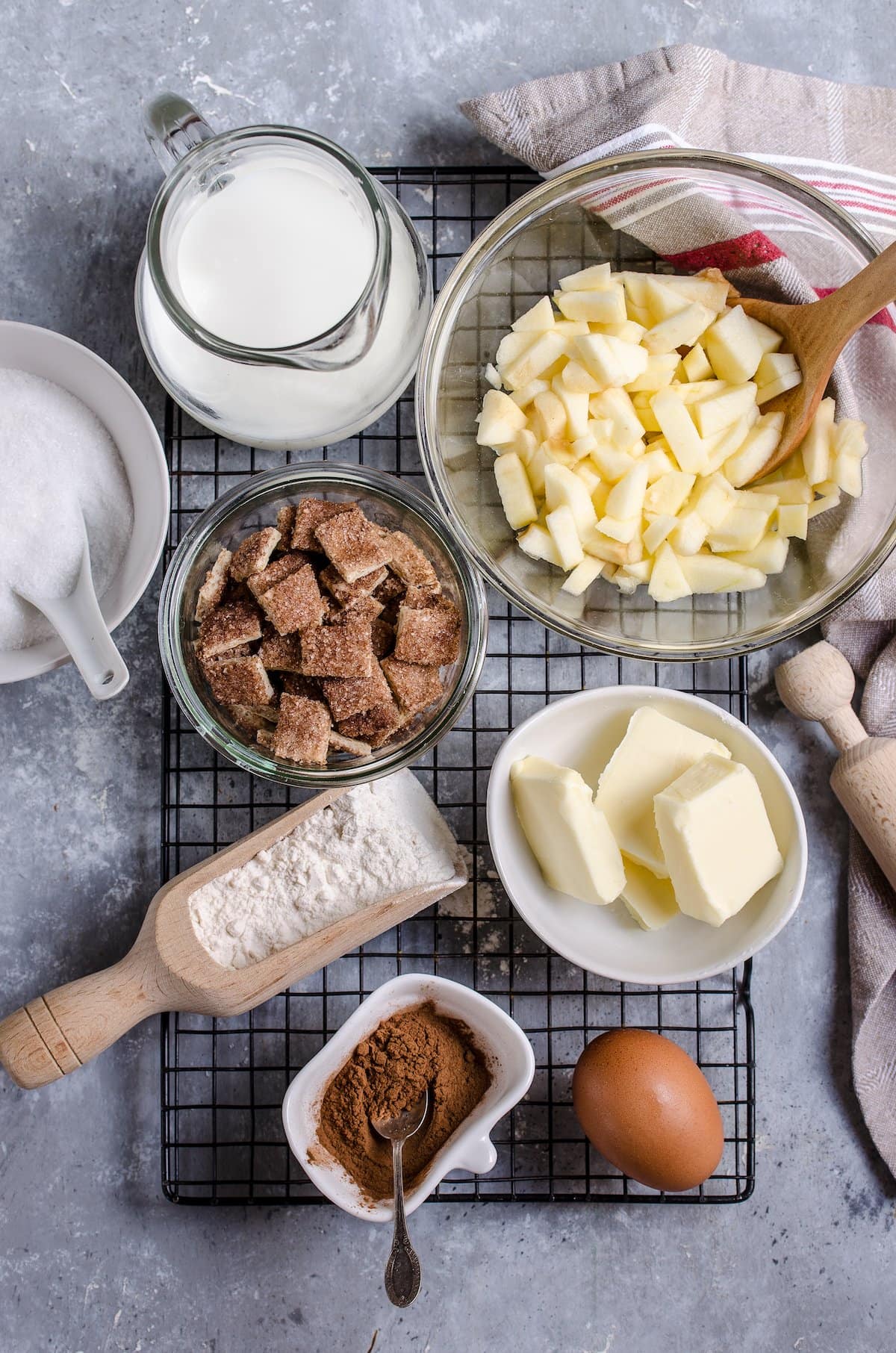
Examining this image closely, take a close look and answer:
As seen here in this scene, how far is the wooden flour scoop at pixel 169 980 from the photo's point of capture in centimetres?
124

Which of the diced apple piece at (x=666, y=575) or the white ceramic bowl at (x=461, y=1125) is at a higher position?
the diced apple piece at (x=666, y=575)

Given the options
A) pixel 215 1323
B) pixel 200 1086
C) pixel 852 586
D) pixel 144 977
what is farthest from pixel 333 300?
pixel 215 1323

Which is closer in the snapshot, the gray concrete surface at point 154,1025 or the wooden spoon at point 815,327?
the wooden spoon at point 815,327

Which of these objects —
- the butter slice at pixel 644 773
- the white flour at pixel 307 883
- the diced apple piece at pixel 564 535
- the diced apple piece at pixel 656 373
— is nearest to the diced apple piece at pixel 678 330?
the diced apple piece at pixel 656 373

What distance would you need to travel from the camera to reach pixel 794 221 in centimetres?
125

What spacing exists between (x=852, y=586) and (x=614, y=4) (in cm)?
90

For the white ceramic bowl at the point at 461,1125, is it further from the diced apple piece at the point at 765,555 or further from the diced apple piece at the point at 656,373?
the diced apple piece at the point at 656,373

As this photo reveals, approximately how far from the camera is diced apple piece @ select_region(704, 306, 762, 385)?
1.16 m

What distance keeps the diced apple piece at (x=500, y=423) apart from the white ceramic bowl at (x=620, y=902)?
34cm

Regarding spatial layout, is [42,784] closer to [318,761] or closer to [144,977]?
[144,977]

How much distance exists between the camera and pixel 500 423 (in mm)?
1167

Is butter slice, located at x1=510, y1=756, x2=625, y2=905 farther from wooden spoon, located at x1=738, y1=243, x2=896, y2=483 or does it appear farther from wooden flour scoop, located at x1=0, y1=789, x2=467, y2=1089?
wooden spoon, located at x1=738, y1=243, x2=896, y2=483

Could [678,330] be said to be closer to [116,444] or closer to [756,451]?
[756,451]

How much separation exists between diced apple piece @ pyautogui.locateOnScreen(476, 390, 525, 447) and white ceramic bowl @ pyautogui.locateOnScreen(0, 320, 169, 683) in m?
0.40
